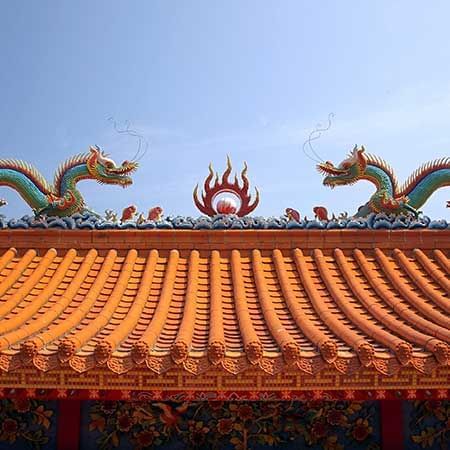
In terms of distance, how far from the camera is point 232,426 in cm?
477

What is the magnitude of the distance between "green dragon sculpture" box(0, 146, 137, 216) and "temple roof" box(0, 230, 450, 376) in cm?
49

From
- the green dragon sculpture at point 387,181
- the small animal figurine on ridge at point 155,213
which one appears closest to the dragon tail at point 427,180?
the green dragon sculpture at point 387,181

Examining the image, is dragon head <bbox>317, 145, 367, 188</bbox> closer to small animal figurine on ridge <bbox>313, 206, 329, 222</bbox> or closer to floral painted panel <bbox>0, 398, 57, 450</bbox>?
small animal figurine on ridge <bbox>313, 206, 329, 222</bbox>

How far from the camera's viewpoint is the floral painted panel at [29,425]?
15.7ft

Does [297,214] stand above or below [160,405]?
above

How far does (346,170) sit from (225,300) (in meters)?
2.47

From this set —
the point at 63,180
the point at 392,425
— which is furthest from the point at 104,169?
the point at 392,425

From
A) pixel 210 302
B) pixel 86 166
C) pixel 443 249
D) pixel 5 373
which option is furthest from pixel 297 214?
pixel 5 373

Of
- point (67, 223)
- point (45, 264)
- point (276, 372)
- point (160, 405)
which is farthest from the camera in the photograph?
point (67, 223)

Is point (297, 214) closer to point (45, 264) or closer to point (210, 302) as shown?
point (210, 302)

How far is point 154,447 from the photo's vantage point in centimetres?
474

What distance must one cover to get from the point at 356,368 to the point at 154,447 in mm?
1832

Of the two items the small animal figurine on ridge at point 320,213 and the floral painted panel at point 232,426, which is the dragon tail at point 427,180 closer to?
the small animal figurine on ridge at point 320,213

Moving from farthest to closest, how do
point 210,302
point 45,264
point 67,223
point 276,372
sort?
1. point 67,223
2. point 45,264
3. point 210,302
4. point 276,372
